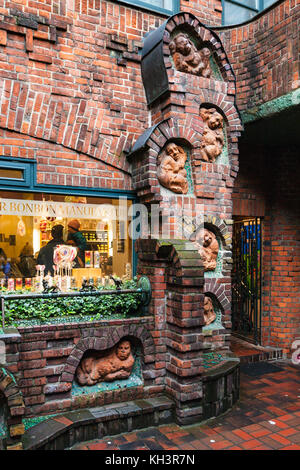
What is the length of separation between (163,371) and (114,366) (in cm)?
62

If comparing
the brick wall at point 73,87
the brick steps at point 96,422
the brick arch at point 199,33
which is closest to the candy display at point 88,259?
the brick wall at point 73,87

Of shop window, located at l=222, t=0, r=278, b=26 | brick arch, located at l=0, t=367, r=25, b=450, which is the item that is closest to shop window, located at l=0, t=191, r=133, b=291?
brick arch, located at l=0, t=367, r=25, b=450

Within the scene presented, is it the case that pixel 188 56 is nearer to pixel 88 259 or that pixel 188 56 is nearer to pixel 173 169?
pixel 173 169

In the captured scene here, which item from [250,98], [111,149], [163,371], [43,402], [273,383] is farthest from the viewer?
[250,98]

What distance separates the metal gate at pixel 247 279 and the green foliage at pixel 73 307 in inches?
128

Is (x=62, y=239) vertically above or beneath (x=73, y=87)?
beneath

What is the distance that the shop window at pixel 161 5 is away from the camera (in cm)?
519

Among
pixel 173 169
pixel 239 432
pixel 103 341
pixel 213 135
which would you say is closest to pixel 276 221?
pixel 213 135

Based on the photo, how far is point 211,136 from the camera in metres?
5.08

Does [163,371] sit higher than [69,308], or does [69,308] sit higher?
[69,308]

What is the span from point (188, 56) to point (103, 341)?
3.77 metres

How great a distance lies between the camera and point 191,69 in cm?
489
